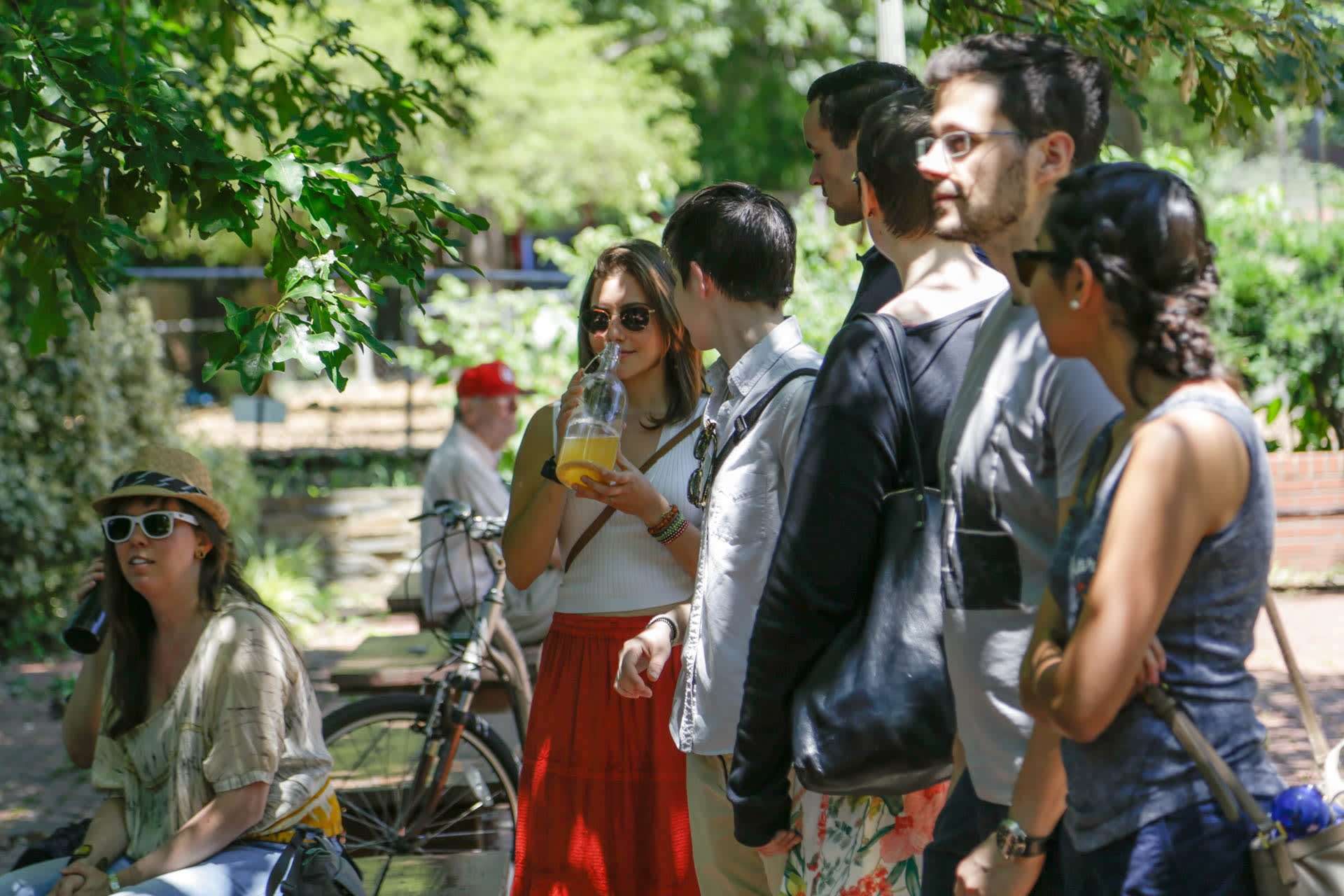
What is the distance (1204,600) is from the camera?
4.98ft

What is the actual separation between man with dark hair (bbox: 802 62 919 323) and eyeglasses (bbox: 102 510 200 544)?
1.72 m

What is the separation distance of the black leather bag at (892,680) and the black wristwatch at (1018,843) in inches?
10.6

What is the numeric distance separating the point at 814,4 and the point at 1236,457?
22658 mm

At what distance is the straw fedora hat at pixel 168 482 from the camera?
3275 mm

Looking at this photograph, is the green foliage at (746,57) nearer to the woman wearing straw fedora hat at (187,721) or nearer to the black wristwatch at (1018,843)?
the woman wearing straw fedora hat at (187,721)

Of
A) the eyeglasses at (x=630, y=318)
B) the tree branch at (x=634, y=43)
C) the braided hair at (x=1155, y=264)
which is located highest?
the tree branch at (x=634, y=43)

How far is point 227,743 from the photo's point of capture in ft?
10.1

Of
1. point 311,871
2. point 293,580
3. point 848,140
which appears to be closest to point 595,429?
point 848,140

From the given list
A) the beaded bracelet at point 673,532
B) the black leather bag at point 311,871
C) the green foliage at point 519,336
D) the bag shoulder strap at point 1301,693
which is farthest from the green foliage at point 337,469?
the bag shoulder strap at point 1301,693

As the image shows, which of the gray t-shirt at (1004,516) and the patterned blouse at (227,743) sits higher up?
the gray t-shirt at (1004,516)

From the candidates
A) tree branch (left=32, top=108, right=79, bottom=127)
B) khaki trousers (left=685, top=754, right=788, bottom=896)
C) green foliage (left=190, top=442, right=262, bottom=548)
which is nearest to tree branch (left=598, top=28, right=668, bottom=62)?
green foliage (left=190, top=442, right=262, bottom=548)

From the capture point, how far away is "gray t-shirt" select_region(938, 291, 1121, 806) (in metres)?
1.75

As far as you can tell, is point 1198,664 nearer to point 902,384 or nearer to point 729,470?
point 902,384

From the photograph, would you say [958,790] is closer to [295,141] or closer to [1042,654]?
[1042,654]
